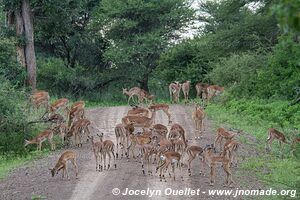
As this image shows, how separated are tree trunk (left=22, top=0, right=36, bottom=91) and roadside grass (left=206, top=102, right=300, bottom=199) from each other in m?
9.60

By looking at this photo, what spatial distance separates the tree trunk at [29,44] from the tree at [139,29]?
805 cm

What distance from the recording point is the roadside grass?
12993mm

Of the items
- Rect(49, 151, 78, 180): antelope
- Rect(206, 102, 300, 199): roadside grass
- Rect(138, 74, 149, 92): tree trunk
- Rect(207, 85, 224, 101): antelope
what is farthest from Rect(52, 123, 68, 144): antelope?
Rect(138, 74, 149, 92): tree trunk

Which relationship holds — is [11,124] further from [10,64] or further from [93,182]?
[10,64]

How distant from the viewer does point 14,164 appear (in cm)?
1609

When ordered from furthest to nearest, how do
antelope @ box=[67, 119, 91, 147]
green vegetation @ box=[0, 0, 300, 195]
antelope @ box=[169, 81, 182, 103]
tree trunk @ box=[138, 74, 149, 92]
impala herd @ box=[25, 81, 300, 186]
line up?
tree trunk @ box=[138, 74, 149, 92]
antelope @ box=[169, 81, 182, 103]
green vegetation @ box=[0, 0, 300, 195]
antelope @ box=[67, 119, 91, 147]
impala herd @ box=[25, 81, 300, 186]

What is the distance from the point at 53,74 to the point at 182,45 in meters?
8.30

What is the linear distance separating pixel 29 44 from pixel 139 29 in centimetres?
1121

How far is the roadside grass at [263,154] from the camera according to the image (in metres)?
13.0

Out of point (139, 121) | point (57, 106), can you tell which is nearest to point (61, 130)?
point (139, 121)

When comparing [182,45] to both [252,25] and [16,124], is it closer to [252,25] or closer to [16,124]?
[252,25]

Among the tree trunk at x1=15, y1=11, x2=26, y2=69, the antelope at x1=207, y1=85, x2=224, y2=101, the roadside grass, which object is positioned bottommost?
the roadside grass

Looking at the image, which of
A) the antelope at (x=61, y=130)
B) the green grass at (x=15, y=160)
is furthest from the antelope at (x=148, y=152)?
the antelope at (x=61, y=130)

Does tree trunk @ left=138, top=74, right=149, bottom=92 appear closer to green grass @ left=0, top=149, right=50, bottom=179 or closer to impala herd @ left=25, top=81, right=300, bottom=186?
impala herd @ left=25, top=81, right=300, bottom=186
